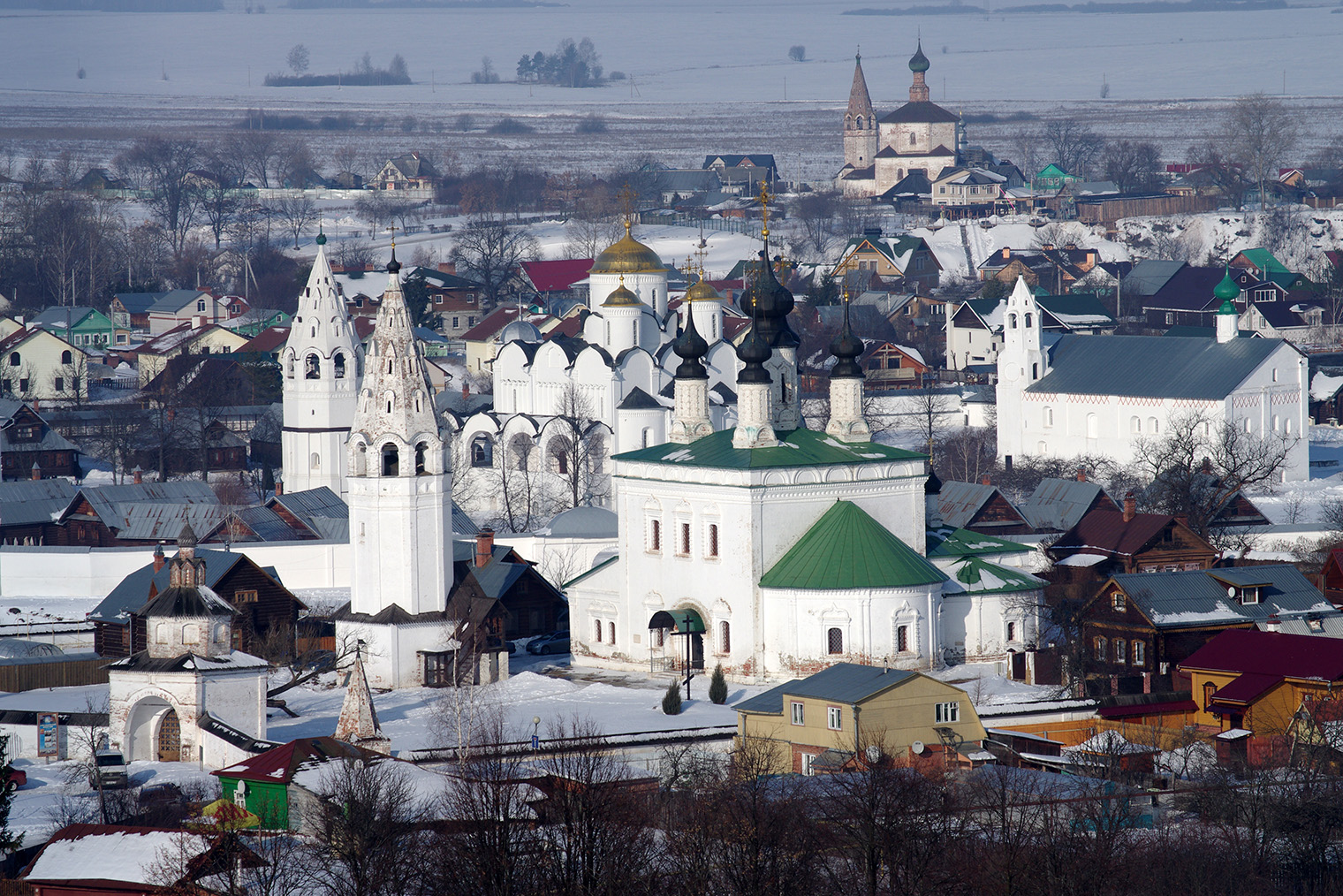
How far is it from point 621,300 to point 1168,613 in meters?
18.9

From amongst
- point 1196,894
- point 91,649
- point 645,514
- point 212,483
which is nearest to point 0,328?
point 212,483

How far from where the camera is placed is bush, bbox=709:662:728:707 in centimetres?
3381

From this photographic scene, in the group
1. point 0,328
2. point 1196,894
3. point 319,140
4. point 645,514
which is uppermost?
point 319,140

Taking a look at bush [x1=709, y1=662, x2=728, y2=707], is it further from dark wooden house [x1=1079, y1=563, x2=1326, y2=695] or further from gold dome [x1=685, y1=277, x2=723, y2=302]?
gold dome [x1=685, y1=277, x2=723, y2=302]

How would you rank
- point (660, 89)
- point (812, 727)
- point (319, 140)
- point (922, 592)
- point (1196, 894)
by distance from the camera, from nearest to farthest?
point (1196, 894), point (812, 727), point (922, 592), point (319, 140), point (660, 89)

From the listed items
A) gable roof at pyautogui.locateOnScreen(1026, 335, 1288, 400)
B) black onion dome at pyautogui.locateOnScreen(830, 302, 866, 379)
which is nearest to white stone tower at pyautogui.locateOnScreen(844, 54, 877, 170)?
gable roof at pyautogui.locateOnScreen(1026, 335, 1288, 400)

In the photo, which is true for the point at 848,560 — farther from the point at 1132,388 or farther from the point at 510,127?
the point at 510,127

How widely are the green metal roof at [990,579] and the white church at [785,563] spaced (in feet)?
0.09

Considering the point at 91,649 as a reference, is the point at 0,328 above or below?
above

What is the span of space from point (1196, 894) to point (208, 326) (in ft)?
176

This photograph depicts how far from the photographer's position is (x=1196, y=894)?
23.1 m

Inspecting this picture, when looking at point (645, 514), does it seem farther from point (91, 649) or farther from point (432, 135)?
point (432, 135)

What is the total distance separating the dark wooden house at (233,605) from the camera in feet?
123

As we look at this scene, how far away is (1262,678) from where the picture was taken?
31891mm
